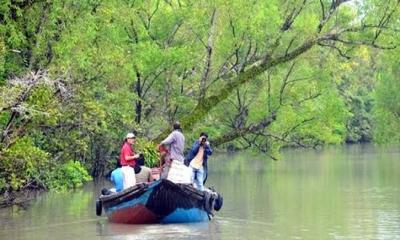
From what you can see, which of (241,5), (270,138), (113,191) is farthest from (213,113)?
(113,191)

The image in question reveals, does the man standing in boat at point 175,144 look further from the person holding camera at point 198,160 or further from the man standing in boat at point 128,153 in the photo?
the person holding camera at point 198,160

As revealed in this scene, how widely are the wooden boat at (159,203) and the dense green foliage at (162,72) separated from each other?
58.5 inches

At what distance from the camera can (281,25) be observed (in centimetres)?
3161

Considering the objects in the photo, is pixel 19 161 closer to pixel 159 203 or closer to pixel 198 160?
pixel 159 203

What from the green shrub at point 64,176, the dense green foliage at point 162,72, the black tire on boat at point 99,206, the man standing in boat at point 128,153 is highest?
the dense green foliage at point 162,72

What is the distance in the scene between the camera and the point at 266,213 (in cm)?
2427

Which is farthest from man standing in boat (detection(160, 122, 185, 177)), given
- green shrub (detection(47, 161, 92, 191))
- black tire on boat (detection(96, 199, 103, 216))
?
green shrub (detection(47, 161, 92, 191))

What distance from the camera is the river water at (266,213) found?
1955 centimetres

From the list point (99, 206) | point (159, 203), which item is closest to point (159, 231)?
point (159, 203)

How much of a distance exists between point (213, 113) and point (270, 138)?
144 inches

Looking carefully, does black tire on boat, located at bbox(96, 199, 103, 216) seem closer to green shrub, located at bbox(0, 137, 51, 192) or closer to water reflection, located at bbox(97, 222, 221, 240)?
water reflection, located at bbox(97, 222, 221, 240)

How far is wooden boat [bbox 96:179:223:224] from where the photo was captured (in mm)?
19859

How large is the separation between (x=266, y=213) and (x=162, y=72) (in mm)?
13266

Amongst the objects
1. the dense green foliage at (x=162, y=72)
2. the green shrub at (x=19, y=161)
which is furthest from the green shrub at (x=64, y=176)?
the green shrub at (x=19, y=161)
